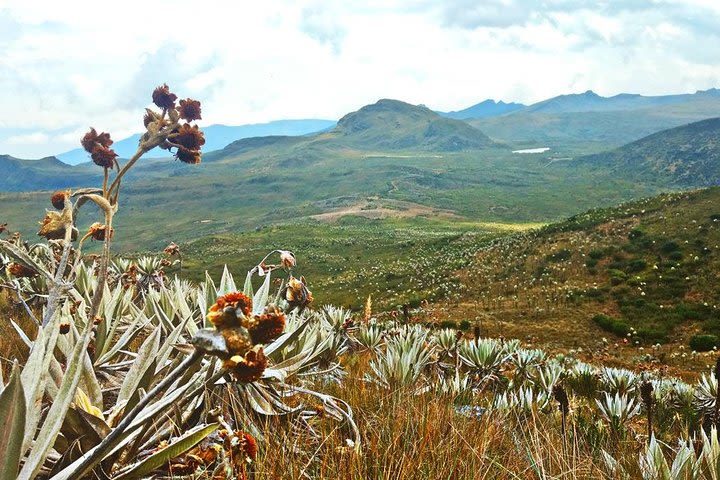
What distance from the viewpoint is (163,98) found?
8.83ft

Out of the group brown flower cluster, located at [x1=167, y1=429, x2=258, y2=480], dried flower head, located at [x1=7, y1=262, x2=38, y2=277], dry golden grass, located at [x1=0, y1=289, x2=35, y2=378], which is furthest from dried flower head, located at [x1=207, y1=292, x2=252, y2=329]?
dried flower head, located at [x1=7, y1=262, x2=38, y2=277]

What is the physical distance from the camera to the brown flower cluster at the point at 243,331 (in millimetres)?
1045

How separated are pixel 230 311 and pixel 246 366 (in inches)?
5.2

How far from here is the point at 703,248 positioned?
27953 mm

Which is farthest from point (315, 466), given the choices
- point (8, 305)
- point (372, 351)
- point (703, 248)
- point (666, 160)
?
point (666, 160)

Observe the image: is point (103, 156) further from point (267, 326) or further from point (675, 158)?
point (675, 158)

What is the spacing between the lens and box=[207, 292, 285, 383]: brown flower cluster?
41.1 inches

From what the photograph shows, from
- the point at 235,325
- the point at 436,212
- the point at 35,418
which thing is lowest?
the point at 436,212

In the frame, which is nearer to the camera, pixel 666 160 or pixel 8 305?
pixel 8 305

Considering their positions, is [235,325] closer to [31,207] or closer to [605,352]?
[605,352]

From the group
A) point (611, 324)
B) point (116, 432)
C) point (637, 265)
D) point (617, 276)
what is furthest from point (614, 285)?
point (116, 432)

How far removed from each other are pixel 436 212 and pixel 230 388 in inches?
4981

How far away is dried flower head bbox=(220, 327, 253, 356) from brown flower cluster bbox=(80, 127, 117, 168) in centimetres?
179

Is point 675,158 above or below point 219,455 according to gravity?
above
